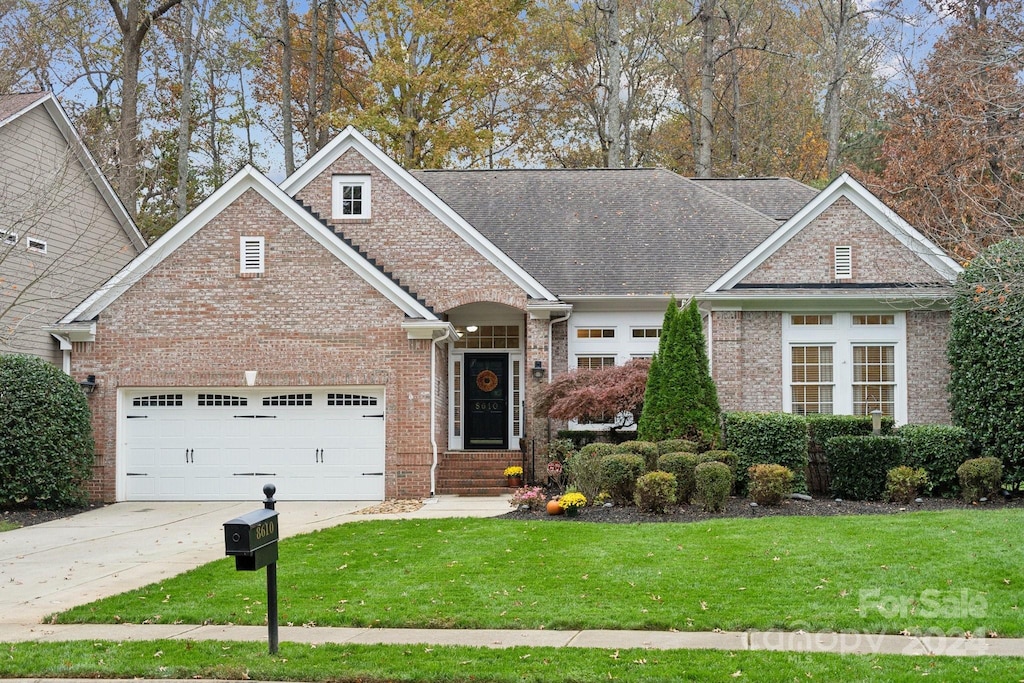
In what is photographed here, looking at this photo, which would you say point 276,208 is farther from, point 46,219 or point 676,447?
point 676,447

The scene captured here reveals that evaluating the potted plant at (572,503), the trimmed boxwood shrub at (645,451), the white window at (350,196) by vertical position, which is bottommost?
the potted plant at (572,503)

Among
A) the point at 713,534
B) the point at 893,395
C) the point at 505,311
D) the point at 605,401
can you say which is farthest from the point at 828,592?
the point at 505,311

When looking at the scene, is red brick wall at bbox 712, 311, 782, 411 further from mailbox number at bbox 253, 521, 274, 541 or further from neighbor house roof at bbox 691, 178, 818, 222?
mailbox number at bbox 253, 521, 274, 541

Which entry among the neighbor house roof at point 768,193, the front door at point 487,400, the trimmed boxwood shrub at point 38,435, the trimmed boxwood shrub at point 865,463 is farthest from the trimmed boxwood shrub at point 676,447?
the trimmed boxwood shrub at point 38,435

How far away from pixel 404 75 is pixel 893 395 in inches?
696

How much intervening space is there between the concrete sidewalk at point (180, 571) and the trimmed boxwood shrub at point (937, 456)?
255 inches

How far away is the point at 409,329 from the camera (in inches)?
717

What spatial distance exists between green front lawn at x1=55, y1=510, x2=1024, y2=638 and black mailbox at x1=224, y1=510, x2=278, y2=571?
1.51 meters

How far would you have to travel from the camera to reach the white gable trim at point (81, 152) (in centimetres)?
2092

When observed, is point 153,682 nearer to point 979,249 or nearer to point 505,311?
point 979,249

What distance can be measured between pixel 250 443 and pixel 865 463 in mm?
10559

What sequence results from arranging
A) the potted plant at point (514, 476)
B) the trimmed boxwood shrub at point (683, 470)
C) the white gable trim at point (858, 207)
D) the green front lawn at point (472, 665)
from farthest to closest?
the white gable trim at point (858, 207) → the potted plant at point (514, 476) → the trimmed boxwood shrub at point (683, 470) → the green front lawn at point (472, 665)

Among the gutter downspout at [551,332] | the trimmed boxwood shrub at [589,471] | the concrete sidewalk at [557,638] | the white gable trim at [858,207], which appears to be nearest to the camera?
the concrete sidewalk at [557,638]

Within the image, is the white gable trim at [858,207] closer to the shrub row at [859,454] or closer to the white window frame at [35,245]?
the shrub row at [859,454]
